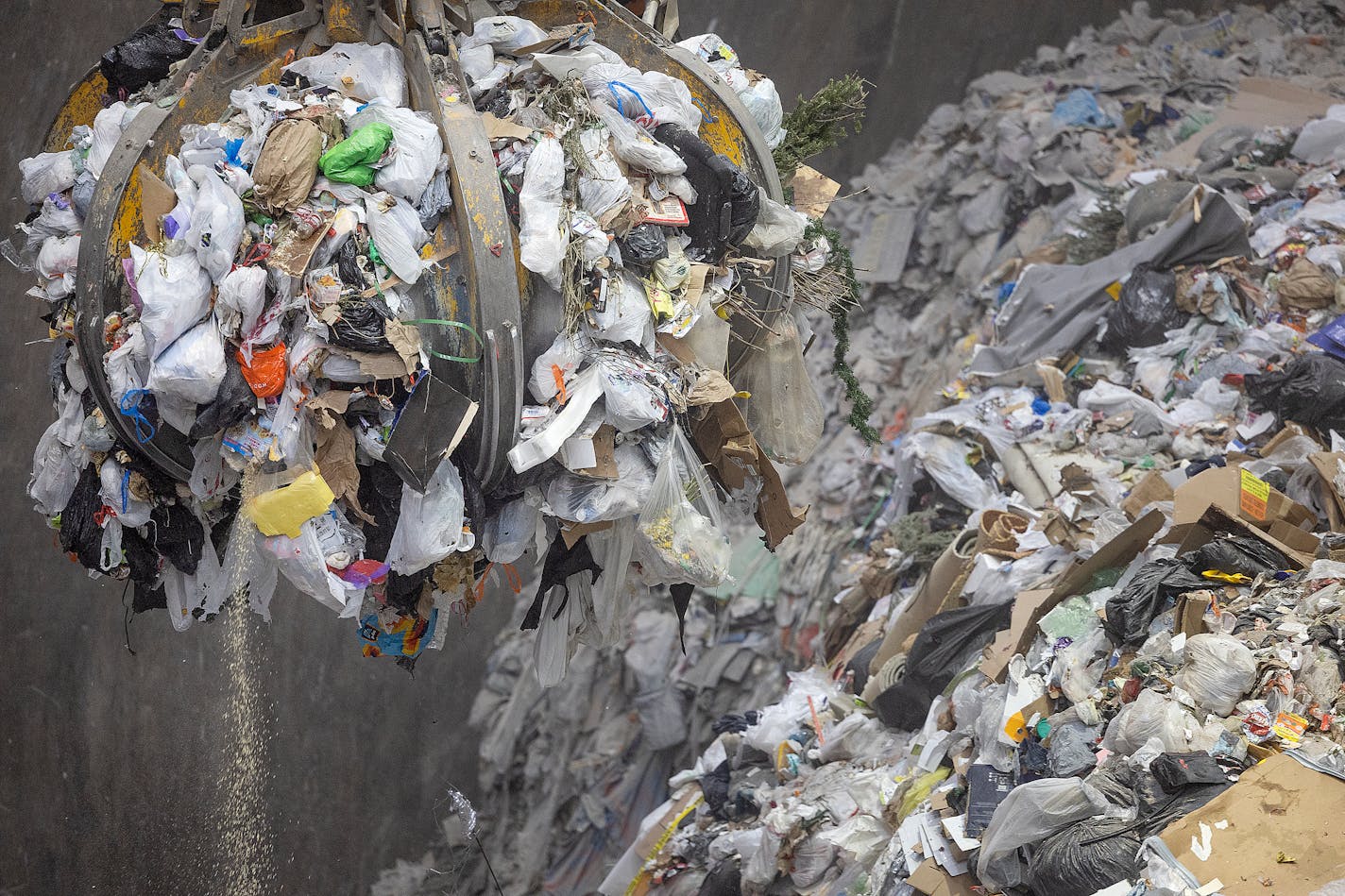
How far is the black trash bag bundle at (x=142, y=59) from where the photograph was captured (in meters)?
2.89

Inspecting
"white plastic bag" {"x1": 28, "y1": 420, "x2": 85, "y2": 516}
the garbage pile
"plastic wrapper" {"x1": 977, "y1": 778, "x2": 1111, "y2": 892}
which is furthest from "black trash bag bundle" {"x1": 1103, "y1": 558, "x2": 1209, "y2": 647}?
"white plastic bag" {"x1": 28, "y1": 420, "x2": 85, "y2": 516}

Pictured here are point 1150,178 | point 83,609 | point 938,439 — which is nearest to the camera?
point 83,609

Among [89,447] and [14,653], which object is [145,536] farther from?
[14,653]

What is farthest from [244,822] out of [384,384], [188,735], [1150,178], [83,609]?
[1150,178]

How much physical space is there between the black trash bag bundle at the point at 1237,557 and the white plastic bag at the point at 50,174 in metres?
3.59

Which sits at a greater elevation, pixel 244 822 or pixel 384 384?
pixel 384 384

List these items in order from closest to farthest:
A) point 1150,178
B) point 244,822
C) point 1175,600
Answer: point 1175,600, point 244,822, point 1150,178

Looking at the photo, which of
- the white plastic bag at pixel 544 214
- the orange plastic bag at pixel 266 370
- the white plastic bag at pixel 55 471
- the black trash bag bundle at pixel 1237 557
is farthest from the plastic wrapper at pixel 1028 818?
the white plastic bag at pixel 55 471

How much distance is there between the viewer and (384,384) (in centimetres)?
250

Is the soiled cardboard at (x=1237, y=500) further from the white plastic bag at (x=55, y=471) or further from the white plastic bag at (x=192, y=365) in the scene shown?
the white plastic bag at (x=55, y=471)

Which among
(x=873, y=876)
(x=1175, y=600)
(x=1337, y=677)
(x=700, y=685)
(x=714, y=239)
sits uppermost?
(x=714, y=239)

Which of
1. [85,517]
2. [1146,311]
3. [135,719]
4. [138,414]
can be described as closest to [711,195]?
[138,414]

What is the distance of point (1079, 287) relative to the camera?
6324 millimetres

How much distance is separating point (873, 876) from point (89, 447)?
9.36 feet
